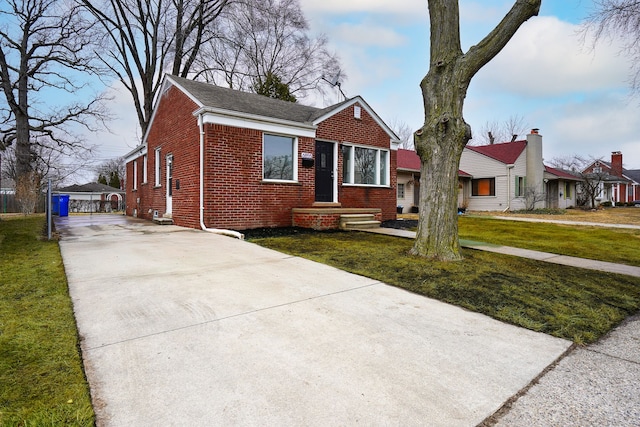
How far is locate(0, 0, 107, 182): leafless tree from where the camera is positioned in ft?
56.4

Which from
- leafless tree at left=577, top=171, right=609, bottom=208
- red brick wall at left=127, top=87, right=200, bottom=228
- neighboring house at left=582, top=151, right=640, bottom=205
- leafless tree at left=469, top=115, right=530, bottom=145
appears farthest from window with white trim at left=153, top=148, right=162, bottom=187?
neighboring house at left=582, top=151, right=640, bottom=205

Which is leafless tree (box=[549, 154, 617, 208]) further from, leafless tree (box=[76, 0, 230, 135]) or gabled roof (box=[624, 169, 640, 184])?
leafless tree (box=[76, 0, 230, 135])

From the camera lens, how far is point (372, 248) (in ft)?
19.9

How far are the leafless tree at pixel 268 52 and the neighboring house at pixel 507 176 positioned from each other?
12604 mm

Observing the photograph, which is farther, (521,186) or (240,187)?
(521,186)

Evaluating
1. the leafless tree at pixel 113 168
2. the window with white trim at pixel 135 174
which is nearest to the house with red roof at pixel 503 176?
the window with white trim at pixel 135 174

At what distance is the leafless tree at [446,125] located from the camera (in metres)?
5.09

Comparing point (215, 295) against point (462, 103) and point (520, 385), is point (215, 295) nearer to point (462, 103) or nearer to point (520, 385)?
point (520, 385)

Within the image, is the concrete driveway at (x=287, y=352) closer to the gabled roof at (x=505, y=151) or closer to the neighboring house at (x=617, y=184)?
the gabled roof at (x=505, y=151)

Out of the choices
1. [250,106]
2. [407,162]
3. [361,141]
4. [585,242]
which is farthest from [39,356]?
[407,162]

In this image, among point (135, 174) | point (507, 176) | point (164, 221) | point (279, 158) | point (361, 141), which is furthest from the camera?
point (507, 176)

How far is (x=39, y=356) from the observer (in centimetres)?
198

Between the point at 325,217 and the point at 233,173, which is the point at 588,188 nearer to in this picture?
the point at 325,217

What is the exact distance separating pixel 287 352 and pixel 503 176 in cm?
2257
